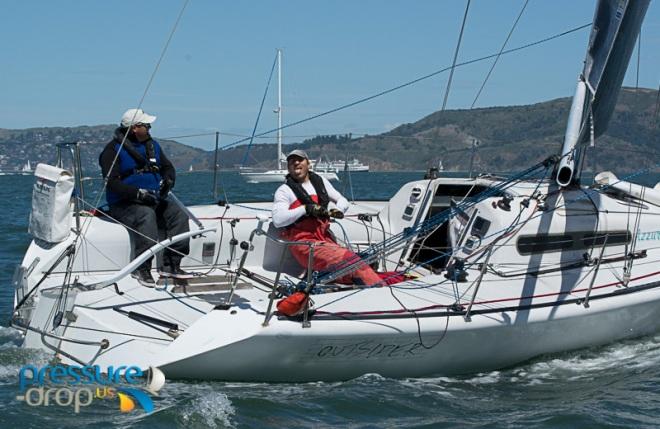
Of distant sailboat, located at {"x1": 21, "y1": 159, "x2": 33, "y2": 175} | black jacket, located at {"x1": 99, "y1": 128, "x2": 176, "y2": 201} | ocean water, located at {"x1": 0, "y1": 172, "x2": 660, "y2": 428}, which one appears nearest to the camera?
ocean water, located at {"x1": 0, "y1": 172, "x2": 660, "y2": 428}

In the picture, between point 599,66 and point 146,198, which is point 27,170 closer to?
point 146,198

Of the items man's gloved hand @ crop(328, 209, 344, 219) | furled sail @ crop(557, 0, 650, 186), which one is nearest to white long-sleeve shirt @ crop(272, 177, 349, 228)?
man's gloved hand @ crop(328, 209, 344, 219)

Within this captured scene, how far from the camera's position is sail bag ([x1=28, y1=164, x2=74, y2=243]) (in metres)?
7.18

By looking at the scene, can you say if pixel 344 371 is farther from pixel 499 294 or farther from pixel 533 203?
pixel 533 203

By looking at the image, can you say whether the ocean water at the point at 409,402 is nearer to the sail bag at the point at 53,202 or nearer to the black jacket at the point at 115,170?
the sail bag at the point at 53,202

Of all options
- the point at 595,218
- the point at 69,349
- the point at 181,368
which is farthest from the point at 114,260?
the point at 595,218

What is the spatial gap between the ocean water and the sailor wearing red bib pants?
1.16m

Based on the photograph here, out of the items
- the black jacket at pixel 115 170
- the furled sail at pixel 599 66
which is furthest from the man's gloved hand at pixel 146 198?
the furled sail at pixel 599 66

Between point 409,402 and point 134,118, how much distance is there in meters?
3.46

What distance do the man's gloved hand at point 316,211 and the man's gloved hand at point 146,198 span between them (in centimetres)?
147

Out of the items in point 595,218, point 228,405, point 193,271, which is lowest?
point 228,405

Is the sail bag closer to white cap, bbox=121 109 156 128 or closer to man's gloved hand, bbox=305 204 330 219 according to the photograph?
white cap, bbox=121 109 156 128

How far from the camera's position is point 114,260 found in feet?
25.5

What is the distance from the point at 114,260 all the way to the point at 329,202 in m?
2.03
